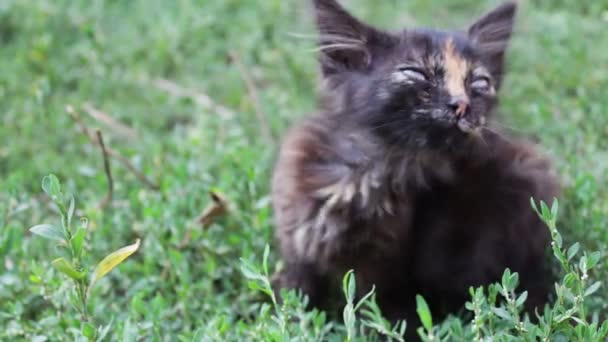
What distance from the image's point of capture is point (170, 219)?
343 cm

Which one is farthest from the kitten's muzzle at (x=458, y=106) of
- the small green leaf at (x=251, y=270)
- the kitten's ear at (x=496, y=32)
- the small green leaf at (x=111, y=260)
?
the small green leaf at (x=111, y=260)

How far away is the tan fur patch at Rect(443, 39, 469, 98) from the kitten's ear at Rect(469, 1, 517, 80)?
27 cm

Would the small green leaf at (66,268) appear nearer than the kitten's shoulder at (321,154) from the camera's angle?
Yes

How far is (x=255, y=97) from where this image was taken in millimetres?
4348

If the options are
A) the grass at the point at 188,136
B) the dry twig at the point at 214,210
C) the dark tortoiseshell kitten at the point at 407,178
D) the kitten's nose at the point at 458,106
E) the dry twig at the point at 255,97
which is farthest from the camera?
the dry twig at the point at 255,97

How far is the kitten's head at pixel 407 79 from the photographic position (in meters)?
2.65

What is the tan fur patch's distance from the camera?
2.66m

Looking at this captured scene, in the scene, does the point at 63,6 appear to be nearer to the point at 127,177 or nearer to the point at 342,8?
the point at 127,177

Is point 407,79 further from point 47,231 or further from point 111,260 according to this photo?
point 47,231

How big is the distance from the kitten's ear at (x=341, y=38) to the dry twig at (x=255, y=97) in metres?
1.26

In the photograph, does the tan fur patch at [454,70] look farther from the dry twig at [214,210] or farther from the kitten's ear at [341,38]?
the dry twig at [214,210]

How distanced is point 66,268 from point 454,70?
129 cm

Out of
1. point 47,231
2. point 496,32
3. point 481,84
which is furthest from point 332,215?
point 47,231

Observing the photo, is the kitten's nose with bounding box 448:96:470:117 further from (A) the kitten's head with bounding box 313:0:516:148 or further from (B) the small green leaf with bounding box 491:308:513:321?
(B) the small green leaf with bounding box 491:308:513:321
